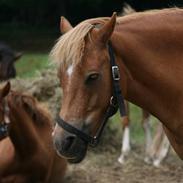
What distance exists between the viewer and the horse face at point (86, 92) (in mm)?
3500

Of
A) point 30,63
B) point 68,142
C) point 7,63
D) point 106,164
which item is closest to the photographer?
point 68,142

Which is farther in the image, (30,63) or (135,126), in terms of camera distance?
(30,63)

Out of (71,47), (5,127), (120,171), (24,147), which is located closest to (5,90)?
(5,127)

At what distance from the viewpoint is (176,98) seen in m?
3.90

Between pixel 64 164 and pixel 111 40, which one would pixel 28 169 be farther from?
pixel 111 40

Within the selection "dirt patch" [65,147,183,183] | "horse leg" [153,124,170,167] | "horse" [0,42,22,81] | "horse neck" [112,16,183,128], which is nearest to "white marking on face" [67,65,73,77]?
"horse neck" [112,16,183,128]

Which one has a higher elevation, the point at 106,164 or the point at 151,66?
the point at 151,66

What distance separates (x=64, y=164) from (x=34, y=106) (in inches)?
30.3

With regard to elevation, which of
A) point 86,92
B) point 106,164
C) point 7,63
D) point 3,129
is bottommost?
point 7,63

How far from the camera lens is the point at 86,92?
3529mm

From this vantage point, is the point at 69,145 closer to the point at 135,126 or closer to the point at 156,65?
the point at 156,65

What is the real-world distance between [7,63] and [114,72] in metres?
9.50

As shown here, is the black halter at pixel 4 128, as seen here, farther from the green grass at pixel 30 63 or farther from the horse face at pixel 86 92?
the green grass at pixel 30 63

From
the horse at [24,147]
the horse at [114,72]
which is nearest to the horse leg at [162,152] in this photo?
the horse at [24,147]
